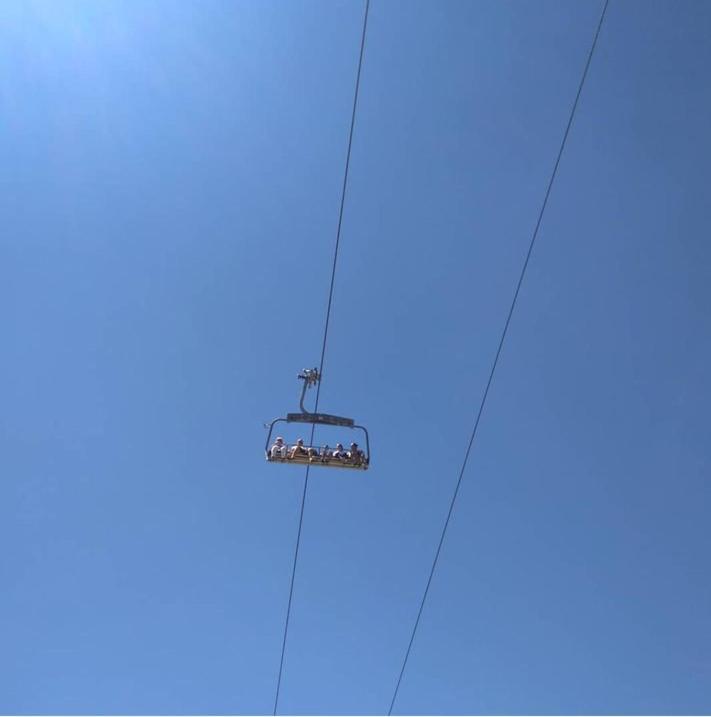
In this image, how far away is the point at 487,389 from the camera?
70.4ft

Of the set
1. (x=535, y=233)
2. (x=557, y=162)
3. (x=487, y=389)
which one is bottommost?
(x=487, y=389)

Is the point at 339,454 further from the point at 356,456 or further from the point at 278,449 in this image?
the point at 278,449

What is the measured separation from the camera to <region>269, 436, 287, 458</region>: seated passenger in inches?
567

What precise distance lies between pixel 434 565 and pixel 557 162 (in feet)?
43.8

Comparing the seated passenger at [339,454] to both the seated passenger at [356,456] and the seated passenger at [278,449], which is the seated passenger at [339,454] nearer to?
the seated passenger at [356,456]

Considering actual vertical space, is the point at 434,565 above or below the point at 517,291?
below

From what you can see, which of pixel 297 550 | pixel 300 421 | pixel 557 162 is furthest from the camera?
pixel 297 550

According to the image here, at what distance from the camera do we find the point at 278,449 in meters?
14.6

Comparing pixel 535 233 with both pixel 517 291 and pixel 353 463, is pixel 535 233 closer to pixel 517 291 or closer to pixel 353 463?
pixel 517 291

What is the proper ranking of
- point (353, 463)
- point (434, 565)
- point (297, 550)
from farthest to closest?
point (434, 565) < point (297, 550) < point (353, 463)

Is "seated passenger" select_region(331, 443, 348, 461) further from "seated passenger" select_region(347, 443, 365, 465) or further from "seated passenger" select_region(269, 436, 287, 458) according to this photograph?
"seated passenger" select_region(269, 436, 287, 458)

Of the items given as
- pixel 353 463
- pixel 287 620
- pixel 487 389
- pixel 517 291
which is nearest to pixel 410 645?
pixel 287 620

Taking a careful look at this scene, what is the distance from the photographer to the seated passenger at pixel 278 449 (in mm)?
14398

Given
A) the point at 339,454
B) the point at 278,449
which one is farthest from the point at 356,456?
the point at 278,449
